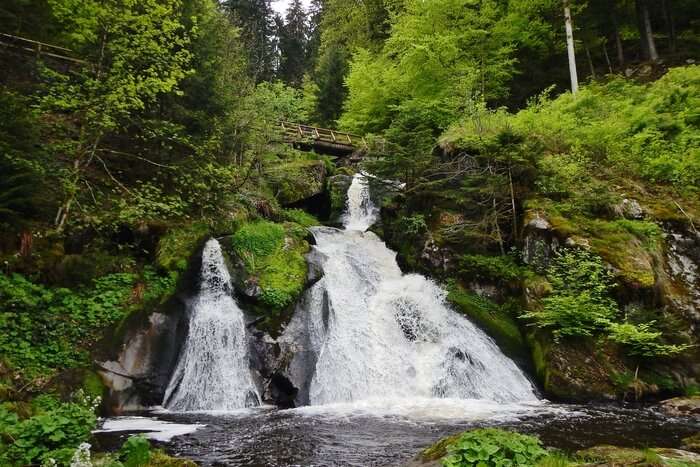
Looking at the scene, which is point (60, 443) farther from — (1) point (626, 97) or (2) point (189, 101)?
(1) point (626, 97)

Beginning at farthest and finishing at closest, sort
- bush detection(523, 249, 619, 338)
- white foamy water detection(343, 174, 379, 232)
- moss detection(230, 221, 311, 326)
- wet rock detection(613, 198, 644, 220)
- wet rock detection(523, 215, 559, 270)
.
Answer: white foamy water detection(343, 174, 379, 232) < wet rock detection(613, 198, 644, 220) < wet rock detection(523, 215, 559, 270) < moss detection(230, 221, 311, 326) < bush detection(523, 249, 619, 338)

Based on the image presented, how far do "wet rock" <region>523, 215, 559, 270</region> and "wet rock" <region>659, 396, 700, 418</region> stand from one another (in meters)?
4.23

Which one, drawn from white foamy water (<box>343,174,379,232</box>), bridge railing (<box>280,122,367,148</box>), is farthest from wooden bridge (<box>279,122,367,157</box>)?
white foamy water (<box>343,174,379,232</box>)

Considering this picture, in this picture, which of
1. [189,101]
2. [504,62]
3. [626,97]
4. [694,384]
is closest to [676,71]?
[626,97]

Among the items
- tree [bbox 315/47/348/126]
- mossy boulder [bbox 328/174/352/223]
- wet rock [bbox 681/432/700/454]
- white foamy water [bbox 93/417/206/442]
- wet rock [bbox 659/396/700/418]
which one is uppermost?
tree [bbox 315/47/348/126]

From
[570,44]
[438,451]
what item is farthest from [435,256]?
[570,44]

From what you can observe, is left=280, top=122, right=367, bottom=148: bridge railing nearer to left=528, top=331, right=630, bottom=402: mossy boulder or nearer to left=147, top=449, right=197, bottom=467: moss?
left=528, top=331, right=630, bottom=402: mossy boulder

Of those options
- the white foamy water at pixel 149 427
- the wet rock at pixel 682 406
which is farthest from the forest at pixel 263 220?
the white foamy water at pixel 149 427

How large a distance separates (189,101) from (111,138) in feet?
8.10

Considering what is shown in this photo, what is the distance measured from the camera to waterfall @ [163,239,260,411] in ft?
32.5

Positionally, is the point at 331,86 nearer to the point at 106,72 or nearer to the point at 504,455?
the point at 106,72

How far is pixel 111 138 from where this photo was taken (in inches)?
480

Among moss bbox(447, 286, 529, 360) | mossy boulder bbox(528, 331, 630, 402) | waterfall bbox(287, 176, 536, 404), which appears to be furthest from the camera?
moss bbox(447, 286, 529, 360)

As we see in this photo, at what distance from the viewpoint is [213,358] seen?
34.6 feet
